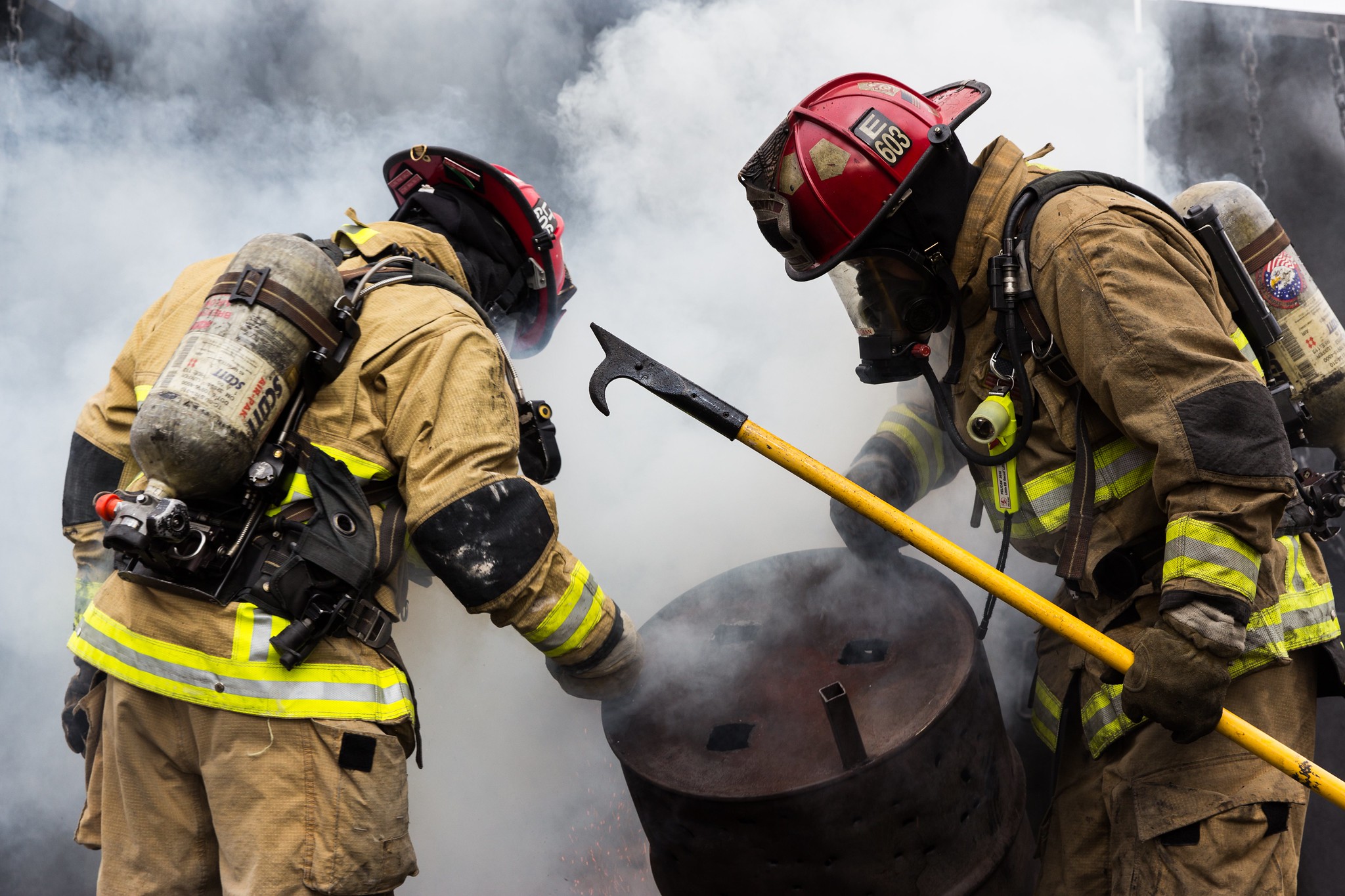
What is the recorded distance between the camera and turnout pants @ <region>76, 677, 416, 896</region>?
2250mm

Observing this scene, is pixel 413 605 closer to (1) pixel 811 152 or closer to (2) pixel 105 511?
(2) pixel 105 511

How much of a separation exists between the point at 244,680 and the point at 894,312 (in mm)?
1963

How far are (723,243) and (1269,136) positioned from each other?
8.81 feet

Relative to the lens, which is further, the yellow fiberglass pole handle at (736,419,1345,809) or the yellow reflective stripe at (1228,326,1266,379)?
the yellow reflective stripe at (1228,326,1266,379)

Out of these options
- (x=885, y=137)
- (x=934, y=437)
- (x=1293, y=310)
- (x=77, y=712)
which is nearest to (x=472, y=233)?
(x=885, y=137)

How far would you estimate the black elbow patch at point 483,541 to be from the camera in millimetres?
2316

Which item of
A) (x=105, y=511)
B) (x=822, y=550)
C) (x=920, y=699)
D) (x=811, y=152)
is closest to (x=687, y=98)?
(x=811, y=152)

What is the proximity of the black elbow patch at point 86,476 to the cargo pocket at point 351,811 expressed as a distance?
1082 millimetres

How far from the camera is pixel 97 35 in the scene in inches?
162

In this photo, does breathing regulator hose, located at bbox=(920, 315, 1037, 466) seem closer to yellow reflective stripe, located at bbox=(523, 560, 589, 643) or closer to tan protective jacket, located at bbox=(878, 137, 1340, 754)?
tan protective jacket, located at bbox=(878, 137, 1340, 754)

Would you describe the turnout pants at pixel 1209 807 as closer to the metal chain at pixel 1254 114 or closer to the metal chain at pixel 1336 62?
the metal chain at pixel 1254 114

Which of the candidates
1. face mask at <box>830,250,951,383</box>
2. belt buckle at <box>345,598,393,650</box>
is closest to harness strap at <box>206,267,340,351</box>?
belt buckle at <box>345,598,393,650</box>

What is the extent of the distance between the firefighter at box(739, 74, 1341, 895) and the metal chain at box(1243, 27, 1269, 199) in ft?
8.52

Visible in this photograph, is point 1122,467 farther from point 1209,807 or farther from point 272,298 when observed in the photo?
point 272,298
